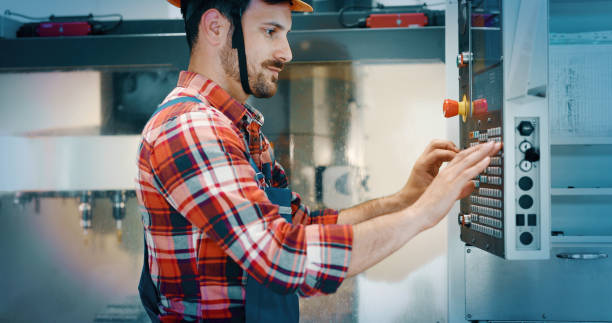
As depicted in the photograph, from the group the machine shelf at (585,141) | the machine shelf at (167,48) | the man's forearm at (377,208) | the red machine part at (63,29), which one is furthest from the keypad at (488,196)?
the red machine part at (63,29)

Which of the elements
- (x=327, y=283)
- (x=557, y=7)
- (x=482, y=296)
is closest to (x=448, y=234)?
(x=482, y=296)

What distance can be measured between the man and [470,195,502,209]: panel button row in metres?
0.05

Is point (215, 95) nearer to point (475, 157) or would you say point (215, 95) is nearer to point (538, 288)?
point (475, 157)

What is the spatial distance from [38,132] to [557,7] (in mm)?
2123

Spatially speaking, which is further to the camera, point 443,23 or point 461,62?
point 443,23

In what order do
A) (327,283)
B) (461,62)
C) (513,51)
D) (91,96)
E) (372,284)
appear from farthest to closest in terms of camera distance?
(91,96) < (372,284) < (461,62) < (513,51) < (327,283)

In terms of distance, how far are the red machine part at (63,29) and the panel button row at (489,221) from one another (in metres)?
1.71

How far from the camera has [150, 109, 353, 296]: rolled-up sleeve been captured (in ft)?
2.53

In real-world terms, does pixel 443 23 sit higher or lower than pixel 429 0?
lower

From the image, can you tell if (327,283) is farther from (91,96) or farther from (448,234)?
(91,96)

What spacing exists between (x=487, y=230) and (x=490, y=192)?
9 cm

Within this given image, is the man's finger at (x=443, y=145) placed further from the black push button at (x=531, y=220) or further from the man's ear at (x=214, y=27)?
the man's ear at (x=214, y=27)

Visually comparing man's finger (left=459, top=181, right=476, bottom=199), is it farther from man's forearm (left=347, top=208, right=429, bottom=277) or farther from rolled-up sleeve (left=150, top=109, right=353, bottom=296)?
rolled-up sleeve (left=150, top=109, right=353, bottom=296)

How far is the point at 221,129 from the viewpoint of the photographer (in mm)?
847
